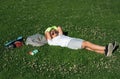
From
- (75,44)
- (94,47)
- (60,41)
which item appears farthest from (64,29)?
(94,47)

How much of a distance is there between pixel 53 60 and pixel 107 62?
2.88 meters

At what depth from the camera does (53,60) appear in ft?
65.0

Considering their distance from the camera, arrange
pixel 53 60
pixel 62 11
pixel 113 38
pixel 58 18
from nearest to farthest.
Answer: pixel 53 60 → pixel 113 38 → pixel 58 18 → pixel 62 11

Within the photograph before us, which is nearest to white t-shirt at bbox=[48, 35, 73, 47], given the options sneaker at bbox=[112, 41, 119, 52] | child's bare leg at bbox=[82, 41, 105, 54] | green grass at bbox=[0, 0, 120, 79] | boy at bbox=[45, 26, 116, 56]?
boy at bbox=[45, 26, 116, 56]

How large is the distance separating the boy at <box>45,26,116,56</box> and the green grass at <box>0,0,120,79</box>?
35 cm

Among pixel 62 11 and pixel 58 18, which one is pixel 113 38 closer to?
pixel 58 18

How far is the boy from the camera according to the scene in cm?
2003

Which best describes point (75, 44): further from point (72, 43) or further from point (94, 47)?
point (94, 47)

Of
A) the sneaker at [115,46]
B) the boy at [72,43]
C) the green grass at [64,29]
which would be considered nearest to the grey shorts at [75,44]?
the boy at [72,43]

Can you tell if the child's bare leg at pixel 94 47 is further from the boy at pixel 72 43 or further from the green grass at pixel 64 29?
the green grass at pixel 64 29

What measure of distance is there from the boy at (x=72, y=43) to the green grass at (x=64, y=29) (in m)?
0.35

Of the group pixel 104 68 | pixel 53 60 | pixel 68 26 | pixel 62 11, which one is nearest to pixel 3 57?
pixel 53 60

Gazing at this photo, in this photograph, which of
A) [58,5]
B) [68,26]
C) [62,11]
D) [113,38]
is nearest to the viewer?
[113,38]

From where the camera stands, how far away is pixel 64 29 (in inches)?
1014
